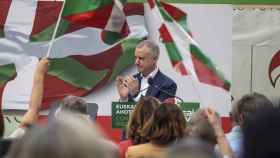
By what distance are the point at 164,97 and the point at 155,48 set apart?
0.44m

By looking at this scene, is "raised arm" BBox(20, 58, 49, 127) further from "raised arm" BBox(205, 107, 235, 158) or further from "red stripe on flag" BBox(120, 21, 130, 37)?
"red stripe on flag" BBox(120, 21, 130, 37)

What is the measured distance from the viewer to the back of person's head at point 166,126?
4.46 m

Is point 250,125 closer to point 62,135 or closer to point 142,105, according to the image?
point 62,135

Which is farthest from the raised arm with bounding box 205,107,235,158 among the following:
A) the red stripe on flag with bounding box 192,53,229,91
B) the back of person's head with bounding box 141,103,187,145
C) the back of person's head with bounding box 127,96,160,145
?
the red stripe on flag with bounding box 192,53,229,91

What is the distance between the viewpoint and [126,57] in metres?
8.42

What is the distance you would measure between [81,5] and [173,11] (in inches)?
37.9

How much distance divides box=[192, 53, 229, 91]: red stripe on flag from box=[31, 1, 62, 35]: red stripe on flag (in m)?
1.60

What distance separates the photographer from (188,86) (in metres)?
8.30

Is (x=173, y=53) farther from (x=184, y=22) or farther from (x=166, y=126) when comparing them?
(x=166, y=126)

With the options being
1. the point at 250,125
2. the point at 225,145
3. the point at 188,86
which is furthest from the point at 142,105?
the point at 188,86

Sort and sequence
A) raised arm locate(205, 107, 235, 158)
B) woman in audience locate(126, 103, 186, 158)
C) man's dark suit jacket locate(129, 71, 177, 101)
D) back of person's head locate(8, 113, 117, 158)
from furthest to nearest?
man's dark suit jacket locate(129, 71, 177, 101) < woman in audience locate(126, 103, 186, 158) < raised arm locate(205, 107, 235, 158) < back of person's head locate(8, 113, 117, 158)

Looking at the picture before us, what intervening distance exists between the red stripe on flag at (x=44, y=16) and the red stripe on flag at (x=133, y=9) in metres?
0.75

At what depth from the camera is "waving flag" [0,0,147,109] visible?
8.27 meters

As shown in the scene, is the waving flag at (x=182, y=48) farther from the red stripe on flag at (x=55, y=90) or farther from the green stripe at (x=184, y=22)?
the red stripe on flag at (x=55, y=90)
